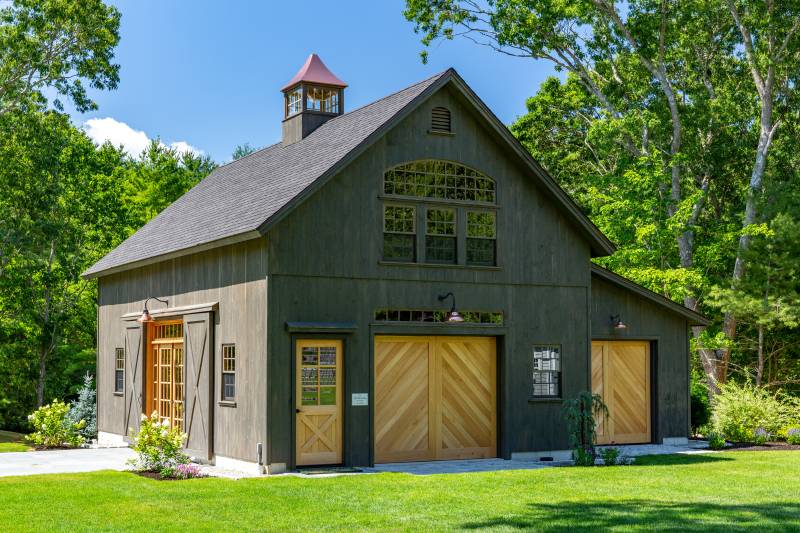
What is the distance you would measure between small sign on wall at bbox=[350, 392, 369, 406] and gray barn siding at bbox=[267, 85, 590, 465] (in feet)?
0.36

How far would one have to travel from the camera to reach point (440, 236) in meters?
18.8

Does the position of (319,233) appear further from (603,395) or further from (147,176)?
(147,176)

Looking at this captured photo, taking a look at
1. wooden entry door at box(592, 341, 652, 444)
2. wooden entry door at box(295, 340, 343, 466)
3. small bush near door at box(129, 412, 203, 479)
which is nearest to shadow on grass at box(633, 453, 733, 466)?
wooden entry door at box(592, 341, 652, 444)

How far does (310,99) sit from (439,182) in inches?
228

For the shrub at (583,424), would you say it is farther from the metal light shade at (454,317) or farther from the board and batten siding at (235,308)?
the board and batten siding at (235,308)

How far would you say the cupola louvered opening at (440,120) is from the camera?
18875 mm

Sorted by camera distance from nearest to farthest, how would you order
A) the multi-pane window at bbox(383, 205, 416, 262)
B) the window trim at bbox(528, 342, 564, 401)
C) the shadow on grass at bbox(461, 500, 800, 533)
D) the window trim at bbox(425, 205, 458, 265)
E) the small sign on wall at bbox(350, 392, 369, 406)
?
the shadow on grass at bbox(461, 500, 800, 533) < the small sign on wall at bbox(350, 392, 369, 406) < the multi-pane window at bbox(383, 205, 416, 262) < the window trim at bbox(425, 205, 458, 265) < the window trim at bbox(528, 342, 564, 401)

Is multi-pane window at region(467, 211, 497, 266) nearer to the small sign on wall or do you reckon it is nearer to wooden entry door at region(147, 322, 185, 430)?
the small sign on wall

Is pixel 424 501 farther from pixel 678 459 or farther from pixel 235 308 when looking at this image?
pixel 678 459

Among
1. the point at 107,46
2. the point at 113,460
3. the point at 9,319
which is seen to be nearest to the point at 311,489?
the point at 113,460

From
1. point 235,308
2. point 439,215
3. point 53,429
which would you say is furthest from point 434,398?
point 53,429

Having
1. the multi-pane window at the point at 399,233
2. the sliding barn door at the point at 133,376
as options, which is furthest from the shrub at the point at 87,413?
the multi-pane window at the point at 399,233

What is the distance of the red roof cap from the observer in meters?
23.5

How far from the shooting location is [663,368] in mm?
22531
